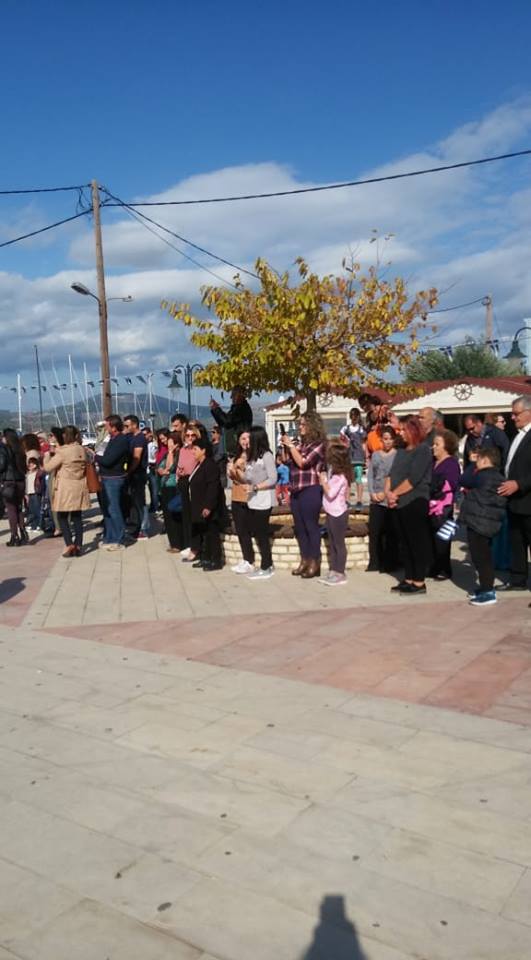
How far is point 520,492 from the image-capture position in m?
6.96

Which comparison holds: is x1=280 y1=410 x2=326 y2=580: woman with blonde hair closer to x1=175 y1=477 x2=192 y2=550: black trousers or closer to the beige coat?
x1=175 y1=477 x2=192 y2=550: black trousers

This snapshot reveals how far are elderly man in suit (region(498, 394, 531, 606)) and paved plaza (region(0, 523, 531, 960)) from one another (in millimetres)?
392

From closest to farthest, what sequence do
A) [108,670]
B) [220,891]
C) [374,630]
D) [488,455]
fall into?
[220,891] → [108,670] → [374,630] → [488,455]

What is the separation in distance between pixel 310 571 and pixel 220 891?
565 cm

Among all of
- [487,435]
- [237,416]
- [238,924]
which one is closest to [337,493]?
[487,435]

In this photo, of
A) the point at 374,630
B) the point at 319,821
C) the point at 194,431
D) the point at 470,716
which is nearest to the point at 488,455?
the point at 374,630

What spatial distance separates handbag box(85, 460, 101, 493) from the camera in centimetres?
1054

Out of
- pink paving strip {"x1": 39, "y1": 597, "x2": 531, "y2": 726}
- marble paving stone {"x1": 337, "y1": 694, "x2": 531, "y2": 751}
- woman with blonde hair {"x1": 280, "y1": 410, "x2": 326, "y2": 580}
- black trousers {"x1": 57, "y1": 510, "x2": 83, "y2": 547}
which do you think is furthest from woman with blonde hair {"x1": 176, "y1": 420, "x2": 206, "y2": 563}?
marble paving stone {"x1": 337, "y1": 694, "x2": 531, "y2": 751}

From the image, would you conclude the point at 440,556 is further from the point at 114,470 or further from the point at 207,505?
the point at 114,470

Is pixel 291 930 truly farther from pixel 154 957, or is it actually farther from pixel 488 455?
pixel 488 455

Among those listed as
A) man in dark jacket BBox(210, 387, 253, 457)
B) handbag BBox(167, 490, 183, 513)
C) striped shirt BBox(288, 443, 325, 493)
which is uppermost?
man in dark jacket BBox(210, 387, 253, 457)

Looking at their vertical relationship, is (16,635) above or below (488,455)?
below

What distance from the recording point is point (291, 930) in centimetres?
→ 275

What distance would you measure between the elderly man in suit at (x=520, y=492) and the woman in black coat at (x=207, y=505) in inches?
129
